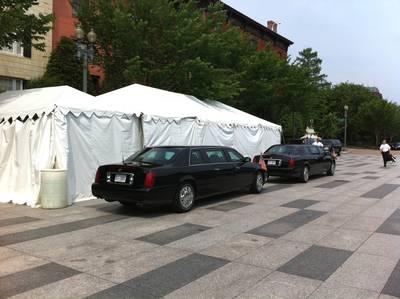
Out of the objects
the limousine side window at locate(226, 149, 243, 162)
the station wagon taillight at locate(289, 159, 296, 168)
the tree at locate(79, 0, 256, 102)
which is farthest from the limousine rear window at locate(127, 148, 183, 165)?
the tree at locate(79, 0, 256, 102)

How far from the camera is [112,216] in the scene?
9.48m

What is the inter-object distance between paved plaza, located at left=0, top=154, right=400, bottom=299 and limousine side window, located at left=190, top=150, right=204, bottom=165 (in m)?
1.09

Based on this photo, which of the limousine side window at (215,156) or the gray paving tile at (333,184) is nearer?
the limousine side window at (215,156)

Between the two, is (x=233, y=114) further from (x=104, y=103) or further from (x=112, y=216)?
(x=112, y=216)

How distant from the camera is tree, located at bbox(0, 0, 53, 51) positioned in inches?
480

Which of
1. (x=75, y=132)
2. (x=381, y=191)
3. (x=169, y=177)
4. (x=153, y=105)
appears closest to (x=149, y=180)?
(x=169, y=177)

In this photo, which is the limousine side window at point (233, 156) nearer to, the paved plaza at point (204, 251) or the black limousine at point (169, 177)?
the black limousine at point (169, 177)

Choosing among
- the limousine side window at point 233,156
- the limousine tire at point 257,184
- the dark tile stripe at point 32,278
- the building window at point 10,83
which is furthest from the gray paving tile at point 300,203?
the building window at point 10,83

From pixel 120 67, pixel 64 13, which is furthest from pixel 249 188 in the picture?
pixel 64 13

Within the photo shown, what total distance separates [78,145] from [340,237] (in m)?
7.05

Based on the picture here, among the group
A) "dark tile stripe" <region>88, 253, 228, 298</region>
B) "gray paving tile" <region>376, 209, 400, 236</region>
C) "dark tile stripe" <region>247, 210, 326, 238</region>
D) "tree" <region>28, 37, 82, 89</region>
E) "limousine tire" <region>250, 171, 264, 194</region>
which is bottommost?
"dark tile stripe" <region>88, 253, 228, 298</region>

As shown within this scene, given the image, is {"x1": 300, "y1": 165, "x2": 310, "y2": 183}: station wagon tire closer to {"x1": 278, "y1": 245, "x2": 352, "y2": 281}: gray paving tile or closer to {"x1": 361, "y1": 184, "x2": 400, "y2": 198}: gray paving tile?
{"x1": 361, "y1": 184, "x2": 400, "y2": 198}: gray paving tile

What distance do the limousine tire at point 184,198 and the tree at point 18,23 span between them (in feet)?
22.5

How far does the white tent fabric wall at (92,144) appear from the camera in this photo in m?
11.4
